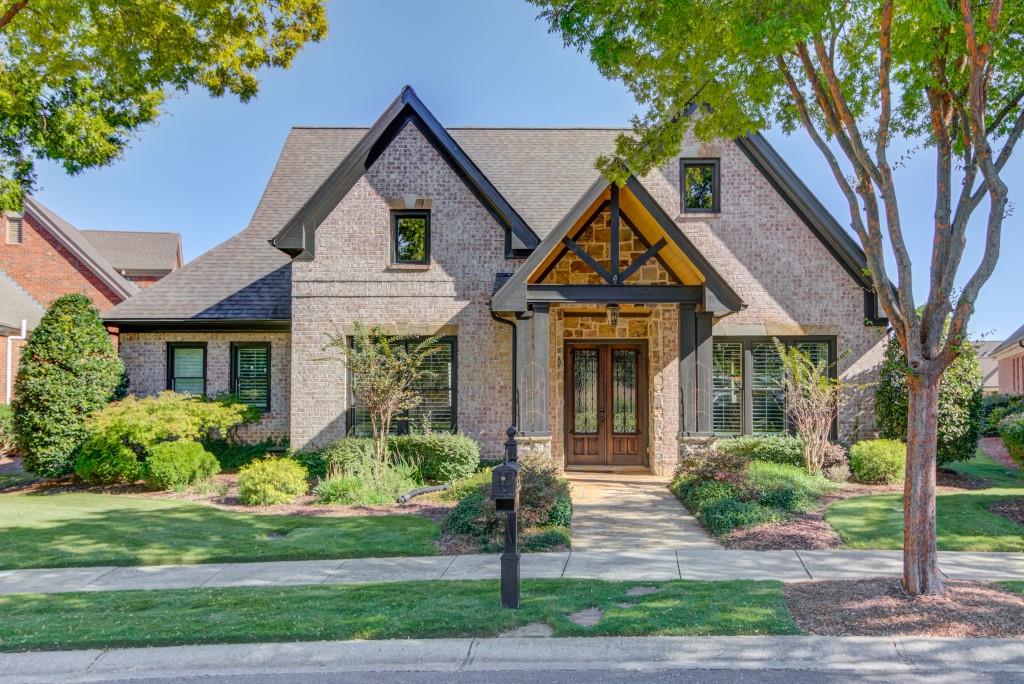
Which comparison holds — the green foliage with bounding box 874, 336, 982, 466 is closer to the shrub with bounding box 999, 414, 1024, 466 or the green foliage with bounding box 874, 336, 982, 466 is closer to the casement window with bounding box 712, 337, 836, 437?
the shrub with bounding box 999, 414, 1024, 466

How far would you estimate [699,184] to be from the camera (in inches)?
598

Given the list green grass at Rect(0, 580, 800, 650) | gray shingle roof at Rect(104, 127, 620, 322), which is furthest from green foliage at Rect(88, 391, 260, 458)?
green grass at Rect(0, 580, 800, 650)

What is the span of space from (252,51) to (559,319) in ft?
24.9

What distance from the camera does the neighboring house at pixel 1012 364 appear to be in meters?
29.9

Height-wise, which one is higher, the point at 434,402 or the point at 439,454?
the point at 434,402

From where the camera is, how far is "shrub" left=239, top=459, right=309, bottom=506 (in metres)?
11.5

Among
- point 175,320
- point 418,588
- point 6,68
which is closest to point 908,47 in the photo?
point 418,588

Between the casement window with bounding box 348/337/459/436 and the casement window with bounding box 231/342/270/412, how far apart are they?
2323 mm

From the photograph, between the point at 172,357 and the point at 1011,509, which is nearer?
the point at 1011,509

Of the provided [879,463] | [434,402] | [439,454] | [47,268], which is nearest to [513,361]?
[434,402]

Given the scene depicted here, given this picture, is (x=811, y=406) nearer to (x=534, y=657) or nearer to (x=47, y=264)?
(x=534, y=657)

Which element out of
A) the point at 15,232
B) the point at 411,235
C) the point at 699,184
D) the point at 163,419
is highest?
the point at 15,232

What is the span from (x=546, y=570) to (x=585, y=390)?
7.91 meters

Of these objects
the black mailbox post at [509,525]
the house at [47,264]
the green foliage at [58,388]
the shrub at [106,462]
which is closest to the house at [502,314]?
the green foliage at [58,388]
